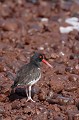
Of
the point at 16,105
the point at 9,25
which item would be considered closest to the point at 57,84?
the point at 16,105

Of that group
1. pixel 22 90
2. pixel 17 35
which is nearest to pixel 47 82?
pixel 22 90

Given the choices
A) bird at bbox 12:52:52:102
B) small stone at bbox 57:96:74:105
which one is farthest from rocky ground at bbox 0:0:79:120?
bird at bbox 12:52:52:102

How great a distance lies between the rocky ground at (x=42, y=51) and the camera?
1007 cm

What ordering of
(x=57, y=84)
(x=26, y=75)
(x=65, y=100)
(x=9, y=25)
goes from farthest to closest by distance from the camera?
(x=9, y=25) → (x=57, y=84) → (x=65, y=100) → (x=26, y=75)

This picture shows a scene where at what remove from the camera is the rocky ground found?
33.0 feet

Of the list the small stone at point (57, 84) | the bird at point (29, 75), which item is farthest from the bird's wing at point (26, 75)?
the small stone at point (57, 84)

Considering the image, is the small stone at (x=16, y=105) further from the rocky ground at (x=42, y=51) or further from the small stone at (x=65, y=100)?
the small stone at (x=65, y=100)

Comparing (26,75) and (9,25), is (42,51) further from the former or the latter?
(26,75)

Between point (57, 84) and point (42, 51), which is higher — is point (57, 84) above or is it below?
above

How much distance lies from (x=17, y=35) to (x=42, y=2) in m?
4.64

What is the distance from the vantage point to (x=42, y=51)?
1356 centimetres

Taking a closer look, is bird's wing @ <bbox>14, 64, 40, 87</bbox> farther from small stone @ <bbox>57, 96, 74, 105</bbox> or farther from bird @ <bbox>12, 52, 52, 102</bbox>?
small stone @ <bbox>57, 96, 74, 105</bbox>

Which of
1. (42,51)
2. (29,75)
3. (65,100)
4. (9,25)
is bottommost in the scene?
(9,25)

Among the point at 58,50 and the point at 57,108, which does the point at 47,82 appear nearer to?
the point at 57,108
